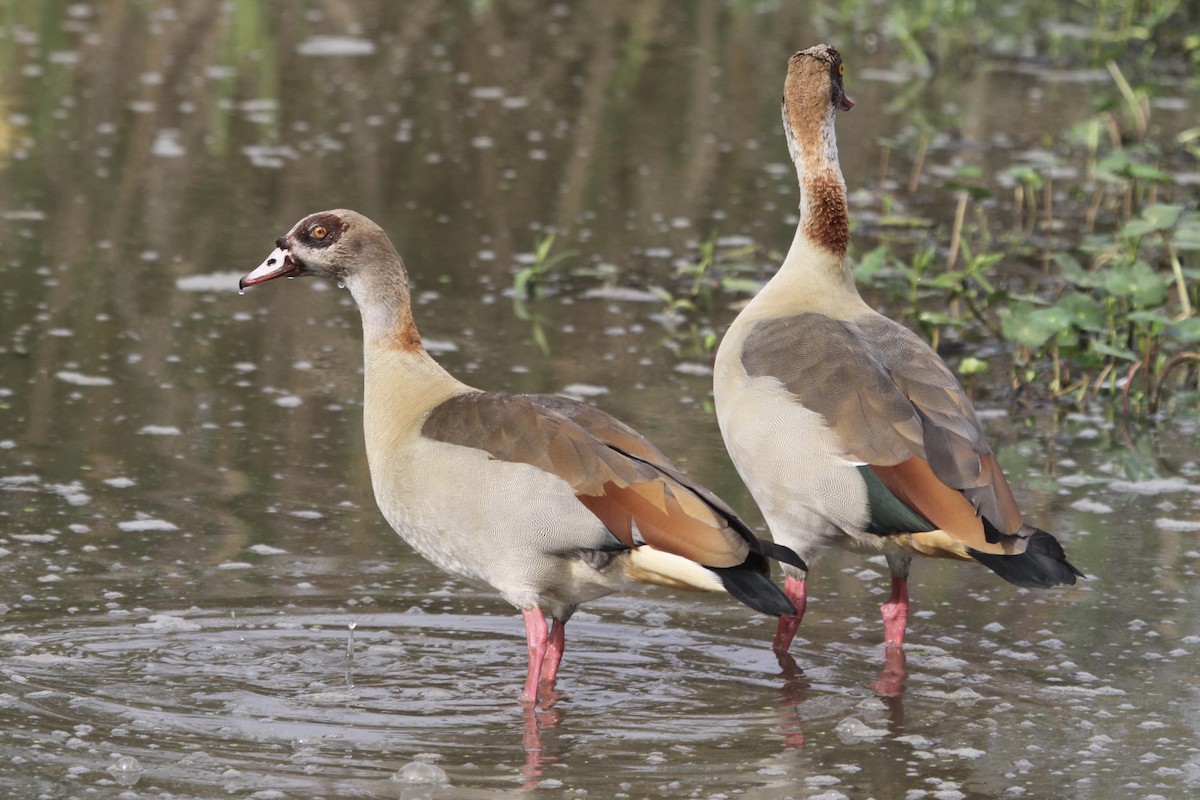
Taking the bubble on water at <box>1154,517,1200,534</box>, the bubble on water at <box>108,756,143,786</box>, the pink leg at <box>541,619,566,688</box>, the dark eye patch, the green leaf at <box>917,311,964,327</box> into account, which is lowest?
the bubble on water at <box>108,756,143,786</box>

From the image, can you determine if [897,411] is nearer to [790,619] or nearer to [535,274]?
[790,619]

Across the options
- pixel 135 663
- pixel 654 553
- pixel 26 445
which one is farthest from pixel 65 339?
pixel 654 553

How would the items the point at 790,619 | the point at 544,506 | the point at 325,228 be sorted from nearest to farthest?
the point at 544,506
the point at 790,619
the point at 325,228

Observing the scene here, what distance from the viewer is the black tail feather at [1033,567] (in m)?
5.41

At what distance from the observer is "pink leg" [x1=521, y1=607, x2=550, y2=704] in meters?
5.32

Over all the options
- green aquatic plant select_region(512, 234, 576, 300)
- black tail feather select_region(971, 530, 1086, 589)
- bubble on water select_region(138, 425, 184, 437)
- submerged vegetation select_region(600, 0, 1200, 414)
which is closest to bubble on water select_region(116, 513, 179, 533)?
bubble on water select_region(138, 425, 184, 437)

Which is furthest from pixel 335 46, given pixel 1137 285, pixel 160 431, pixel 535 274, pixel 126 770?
pixel 126 770

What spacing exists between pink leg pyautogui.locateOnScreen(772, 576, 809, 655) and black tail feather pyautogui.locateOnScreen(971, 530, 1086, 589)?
0.65 m

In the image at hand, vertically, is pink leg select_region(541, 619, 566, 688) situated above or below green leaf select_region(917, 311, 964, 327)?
below

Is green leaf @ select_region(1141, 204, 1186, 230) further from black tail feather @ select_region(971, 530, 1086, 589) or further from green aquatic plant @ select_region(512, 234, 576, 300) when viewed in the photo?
black tail feather @ select_region(971, 530, 1086, 589)

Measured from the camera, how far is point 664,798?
4.65 meters

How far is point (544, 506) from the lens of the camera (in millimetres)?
5254

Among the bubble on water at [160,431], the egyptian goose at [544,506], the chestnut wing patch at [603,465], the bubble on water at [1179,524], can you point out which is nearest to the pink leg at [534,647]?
the egyptian goose at [544,506]

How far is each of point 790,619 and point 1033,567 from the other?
820 mm
